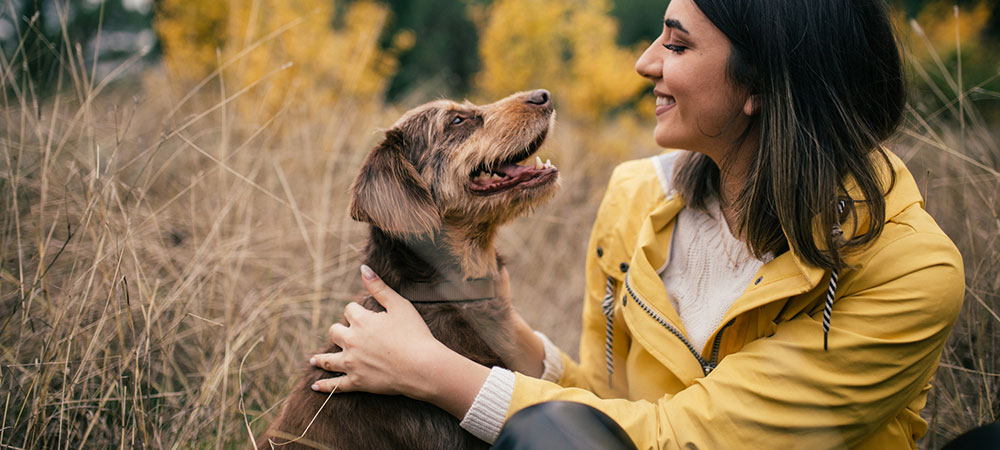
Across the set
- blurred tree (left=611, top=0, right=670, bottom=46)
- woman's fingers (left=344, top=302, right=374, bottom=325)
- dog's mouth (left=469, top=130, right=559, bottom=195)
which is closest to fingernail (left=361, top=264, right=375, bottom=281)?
woman's fingers (left=344, top=302, right=374, bottom=325)

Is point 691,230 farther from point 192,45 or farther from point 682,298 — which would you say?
point 192,45

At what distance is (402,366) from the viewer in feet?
6.12

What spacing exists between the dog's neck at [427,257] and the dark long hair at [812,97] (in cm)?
104

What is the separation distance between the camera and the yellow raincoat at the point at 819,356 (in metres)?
1.62

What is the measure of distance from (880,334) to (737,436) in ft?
1.62

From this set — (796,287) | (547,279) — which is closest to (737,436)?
(796,287)

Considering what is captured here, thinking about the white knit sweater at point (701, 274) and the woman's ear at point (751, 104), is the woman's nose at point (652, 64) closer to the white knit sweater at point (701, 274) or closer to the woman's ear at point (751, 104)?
the woman's ear at point (751, 104)

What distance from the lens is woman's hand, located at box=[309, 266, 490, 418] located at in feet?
6.07

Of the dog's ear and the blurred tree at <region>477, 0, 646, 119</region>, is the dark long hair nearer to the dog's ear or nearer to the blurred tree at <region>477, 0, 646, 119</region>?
the dog's ear

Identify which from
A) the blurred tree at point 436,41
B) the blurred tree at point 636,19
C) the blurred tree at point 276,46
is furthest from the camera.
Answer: the blurred tree at point 636,19

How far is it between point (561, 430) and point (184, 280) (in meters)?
2.26

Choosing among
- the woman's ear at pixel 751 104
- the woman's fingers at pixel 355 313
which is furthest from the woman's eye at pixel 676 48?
the woman's fingers at pixel 355 313

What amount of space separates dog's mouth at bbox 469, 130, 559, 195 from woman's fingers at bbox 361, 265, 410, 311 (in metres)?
0.54

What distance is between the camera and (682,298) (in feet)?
7.35
